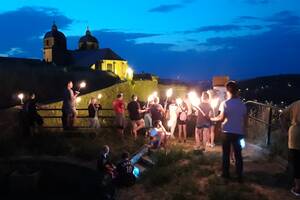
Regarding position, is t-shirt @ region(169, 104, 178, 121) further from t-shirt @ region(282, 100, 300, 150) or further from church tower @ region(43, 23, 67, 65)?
church tower @ region(43, 23, 67, 65)

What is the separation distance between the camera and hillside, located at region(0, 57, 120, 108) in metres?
27.5

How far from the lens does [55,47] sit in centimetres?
7331

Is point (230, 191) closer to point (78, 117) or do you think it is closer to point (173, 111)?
point (173, 111)

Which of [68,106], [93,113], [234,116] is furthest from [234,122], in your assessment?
[93,113]

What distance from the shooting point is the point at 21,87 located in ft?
93.0

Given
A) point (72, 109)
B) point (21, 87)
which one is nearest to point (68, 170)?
point (72, 109)

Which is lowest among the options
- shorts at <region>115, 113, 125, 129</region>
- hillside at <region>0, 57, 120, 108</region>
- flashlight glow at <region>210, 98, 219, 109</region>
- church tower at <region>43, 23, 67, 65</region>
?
shorts at <region>115, 113, 125, 129</region>

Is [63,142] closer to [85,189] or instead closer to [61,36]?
[85,189]

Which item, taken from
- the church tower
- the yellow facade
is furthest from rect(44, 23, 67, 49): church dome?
the yellow facade

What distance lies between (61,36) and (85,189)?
67349 mm

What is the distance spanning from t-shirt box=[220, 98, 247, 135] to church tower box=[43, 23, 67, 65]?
6713cm

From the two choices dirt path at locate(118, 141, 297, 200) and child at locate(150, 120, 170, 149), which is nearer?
dirt path at locate(118, 141, 297, 200)

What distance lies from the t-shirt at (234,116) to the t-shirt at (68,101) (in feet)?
23.0

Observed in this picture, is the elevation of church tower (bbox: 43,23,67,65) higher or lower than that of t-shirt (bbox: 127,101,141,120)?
higher
